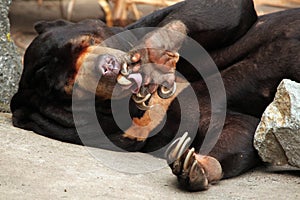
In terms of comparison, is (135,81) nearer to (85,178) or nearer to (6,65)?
(85,178)

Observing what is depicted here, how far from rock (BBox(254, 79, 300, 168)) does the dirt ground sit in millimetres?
75

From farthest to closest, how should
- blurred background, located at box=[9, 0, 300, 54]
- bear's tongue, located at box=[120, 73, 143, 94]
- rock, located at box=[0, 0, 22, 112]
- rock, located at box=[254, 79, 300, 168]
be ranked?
blurred background, located at box=[9, 0, 300, 54] → rock, located at box=[0, 0, 22, 112] → bear's tongue, located at box=[120, 73, 143, 94] → rock, located at box=[254, 79, 300, 168]

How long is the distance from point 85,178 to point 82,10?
5.67 metres

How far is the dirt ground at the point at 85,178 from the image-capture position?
2.75 m

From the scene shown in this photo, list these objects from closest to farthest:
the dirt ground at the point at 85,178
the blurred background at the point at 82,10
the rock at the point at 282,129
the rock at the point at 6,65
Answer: the dirt ground at the point at 85,178, the rock at the point at 282,129, the rock at the point at 6,65, the blurred background at the point at 82,10

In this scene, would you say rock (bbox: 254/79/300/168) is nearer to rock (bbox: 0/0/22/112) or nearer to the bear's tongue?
the bear's tongue

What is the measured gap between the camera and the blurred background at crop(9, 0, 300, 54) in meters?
7.73

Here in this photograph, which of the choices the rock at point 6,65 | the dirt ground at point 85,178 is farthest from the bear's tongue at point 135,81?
the rock at point 6,65

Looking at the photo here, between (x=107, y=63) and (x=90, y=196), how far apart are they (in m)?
0.76

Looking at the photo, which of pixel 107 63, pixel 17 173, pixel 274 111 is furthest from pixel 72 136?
pixel 274 111

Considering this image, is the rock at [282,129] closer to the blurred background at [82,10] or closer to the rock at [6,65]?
the rock at [6,65]

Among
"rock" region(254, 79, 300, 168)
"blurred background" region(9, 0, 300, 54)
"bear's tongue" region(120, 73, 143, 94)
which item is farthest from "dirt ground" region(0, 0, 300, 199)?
"blurred background" region(9, 0, 300, 54)

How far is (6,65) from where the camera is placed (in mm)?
4133

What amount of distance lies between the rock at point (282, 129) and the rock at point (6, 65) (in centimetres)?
140
